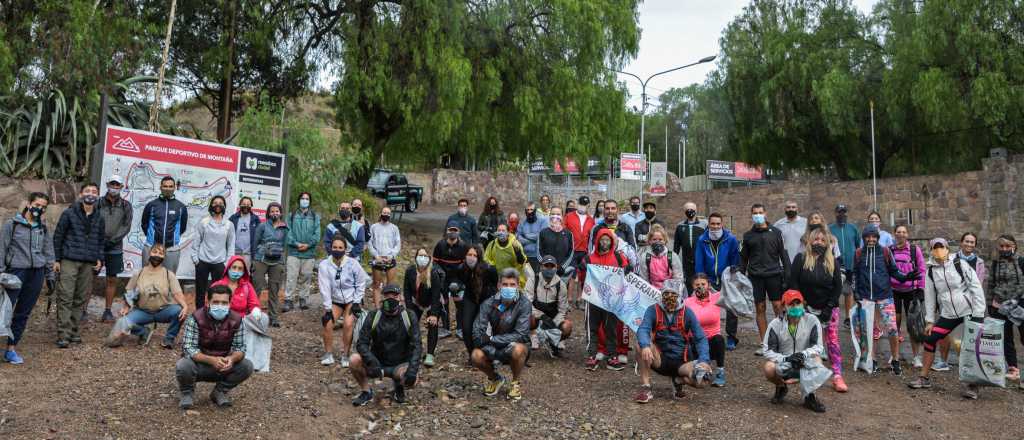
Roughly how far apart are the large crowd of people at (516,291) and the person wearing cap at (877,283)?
18mm

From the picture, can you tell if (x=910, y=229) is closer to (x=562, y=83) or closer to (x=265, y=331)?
(x=562, y=83)

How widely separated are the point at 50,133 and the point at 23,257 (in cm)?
479

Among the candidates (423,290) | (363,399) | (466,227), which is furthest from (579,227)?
(363,399)

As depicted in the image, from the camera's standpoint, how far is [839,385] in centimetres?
766

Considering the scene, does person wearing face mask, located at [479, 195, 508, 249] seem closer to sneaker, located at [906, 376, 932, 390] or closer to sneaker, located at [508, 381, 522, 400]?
sneaker, located at [508, 381, 522, 400]

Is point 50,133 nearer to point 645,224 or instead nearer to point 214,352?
point 214,352

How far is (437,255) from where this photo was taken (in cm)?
897

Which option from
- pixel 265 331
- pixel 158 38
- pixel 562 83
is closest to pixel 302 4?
pixel 158 38

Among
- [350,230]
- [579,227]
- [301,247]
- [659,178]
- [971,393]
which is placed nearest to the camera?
[971,393]

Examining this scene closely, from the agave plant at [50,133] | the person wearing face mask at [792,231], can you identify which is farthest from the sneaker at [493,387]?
the agave plant at [50,133]

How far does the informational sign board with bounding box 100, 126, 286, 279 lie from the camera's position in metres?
9.96

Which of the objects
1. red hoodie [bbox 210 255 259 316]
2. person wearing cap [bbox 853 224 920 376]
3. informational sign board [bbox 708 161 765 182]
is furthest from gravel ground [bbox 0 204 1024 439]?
informational sign board [bbox 708 161 765 182]

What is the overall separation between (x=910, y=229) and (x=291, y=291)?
17717 mm

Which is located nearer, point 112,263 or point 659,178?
point 112,263
